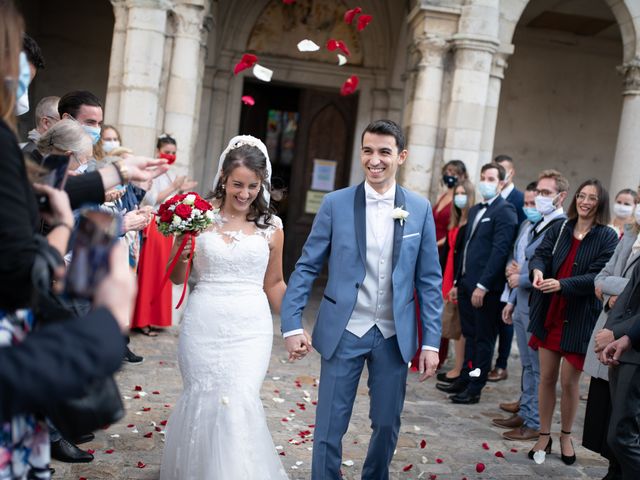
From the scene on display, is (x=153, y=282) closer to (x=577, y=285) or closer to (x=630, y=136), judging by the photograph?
(x=577, y=285)

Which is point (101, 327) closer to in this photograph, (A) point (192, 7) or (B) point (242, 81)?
(A) point (192, 7)

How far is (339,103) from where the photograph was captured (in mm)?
14883

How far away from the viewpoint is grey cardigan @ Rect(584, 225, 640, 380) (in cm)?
481

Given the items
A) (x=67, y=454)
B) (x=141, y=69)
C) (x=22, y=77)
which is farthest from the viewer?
(x=141, y=69)

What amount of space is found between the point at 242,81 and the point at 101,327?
1305 cm

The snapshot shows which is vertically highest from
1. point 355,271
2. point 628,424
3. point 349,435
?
point 355,271

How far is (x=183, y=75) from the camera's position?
32.7ft

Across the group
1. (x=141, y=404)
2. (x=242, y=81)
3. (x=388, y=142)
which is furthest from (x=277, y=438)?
(x=242, y=81)

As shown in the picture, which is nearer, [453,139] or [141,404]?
[141,404]

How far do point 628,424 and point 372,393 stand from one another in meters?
1.48

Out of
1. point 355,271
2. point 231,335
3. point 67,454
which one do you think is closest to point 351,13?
point 355,271

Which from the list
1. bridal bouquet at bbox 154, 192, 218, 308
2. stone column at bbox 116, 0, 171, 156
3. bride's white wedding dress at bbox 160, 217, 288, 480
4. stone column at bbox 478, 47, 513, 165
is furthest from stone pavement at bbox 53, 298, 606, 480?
stone column at bbox 478, 47, 513, 165

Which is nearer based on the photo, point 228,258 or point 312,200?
point 228,258

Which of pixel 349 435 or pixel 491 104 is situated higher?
pixel 491 104
